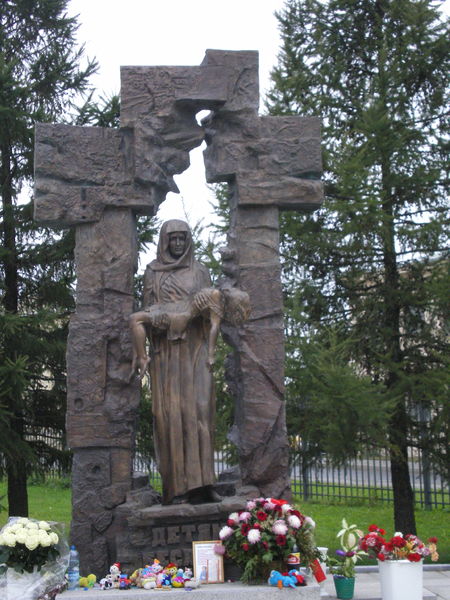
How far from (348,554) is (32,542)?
2445 mm

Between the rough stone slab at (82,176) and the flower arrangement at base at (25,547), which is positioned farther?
the rough stone slab at (82,176)

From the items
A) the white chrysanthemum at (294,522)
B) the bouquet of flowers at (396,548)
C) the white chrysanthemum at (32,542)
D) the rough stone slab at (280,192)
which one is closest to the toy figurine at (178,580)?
the white chrysanthemum at (294,522)

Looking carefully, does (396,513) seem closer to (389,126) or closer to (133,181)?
(389,126)

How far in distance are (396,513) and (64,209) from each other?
20.1 feet

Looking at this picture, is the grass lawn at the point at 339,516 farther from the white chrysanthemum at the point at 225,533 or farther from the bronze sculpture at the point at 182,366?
the white chrysanthemum at the point at 225,533

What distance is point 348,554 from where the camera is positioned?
19.7 ft

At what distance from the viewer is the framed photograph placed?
5582mm

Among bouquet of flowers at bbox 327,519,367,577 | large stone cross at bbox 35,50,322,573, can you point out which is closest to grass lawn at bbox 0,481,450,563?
bouquet of flowers at bbox 327,519,367,577

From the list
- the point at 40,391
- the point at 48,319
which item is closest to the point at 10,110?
the point at 48,319

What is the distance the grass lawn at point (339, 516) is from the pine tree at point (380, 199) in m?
1.56

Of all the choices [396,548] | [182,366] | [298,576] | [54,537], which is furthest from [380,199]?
[54,537]

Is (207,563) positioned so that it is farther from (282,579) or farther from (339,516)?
(339,516)

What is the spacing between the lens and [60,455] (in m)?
10.5

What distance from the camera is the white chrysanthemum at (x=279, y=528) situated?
211 inches
